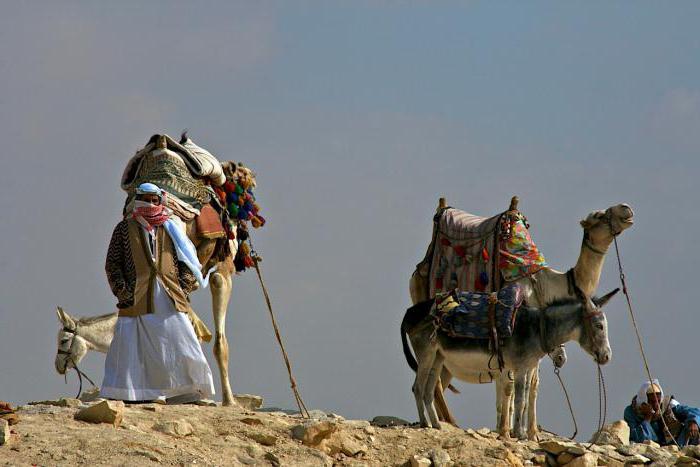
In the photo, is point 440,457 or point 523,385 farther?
A: point 523,385

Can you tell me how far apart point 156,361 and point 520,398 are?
12.0 feet

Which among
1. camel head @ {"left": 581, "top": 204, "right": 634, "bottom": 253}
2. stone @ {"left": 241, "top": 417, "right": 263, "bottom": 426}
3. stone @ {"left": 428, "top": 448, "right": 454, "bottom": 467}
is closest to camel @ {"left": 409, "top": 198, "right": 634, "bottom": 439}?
camel head @ {"left": 581, "top": 204, "right": 634, "bottom": 253}

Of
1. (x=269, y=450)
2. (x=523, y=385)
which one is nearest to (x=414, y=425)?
(x=523, y=385)

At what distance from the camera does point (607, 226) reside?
17.9 metres

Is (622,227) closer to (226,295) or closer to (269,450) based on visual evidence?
(226,295)

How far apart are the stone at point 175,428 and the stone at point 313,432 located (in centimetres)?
100

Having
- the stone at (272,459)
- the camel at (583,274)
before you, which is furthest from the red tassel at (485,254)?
the stone at (272,459)

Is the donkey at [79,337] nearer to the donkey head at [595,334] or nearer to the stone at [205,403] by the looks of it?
the stone at [205,403]

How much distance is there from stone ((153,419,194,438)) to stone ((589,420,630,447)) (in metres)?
5.09

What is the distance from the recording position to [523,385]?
1609 cm

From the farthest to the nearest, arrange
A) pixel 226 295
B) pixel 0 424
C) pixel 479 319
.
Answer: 1. pixel 226 295
2. pixel 479 319
3. pixel 0 424

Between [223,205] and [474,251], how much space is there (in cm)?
293

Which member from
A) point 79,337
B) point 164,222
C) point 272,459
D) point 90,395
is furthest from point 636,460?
point 79,337

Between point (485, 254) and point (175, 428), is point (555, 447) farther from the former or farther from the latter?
point (175, 428)
